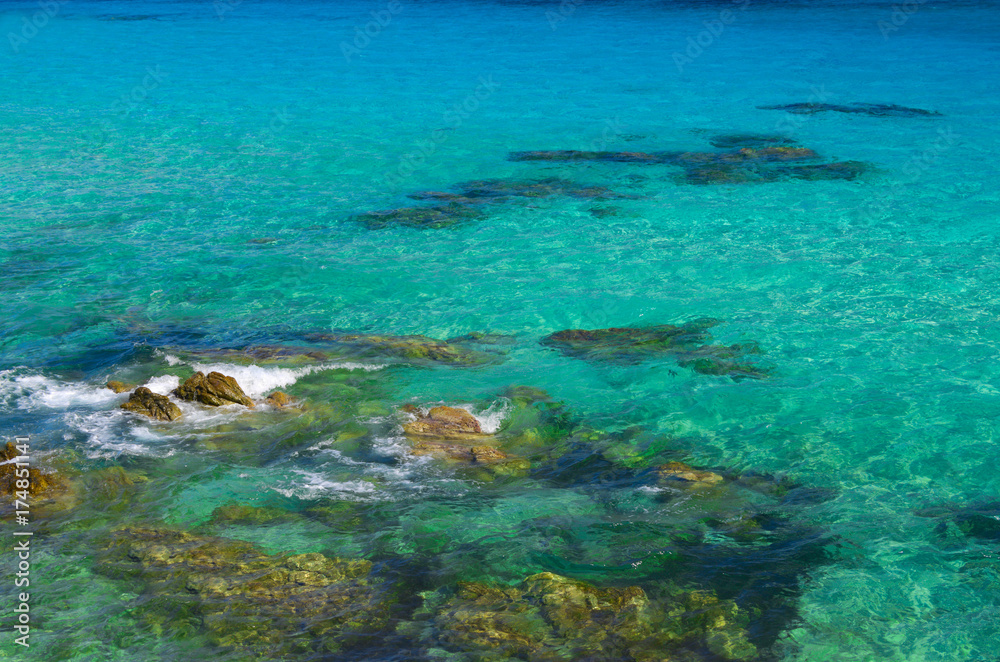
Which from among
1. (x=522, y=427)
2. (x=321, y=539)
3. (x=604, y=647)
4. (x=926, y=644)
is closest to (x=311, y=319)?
(x=522, y=427)

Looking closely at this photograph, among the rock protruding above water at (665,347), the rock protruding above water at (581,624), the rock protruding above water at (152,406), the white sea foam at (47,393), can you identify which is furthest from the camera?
the rock protruding above water at (665,347)

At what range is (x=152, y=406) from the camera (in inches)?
349

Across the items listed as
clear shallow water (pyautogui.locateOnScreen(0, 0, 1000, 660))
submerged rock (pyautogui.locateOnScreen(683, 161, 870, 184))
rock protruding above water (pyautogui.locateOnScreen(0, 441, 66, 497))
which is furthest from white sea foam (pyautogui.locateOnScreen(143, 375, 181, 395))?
submerged rock (pyautogui.locateOnScreen(683, 161, 870, 184))

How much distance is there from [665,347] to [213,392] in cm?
549

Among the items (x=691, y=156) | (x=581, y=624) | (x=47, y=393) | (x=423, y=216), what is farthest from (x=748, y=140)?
(x=581, y=624)

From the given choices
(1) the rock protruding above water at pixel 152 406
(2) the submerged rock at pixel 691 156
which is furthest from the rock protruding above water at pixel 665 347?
(2) the submerged rock at pixel 691 156

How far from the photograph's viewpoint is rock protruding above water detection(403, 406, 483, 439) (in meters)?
8.53

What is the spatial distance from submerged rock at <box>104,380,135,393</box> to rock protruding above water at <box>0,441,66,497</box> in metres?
1.68

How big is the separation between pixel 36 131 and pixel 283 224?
11.4 m

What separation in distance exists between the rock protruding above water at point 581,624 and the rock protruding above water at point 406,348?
4.54 meters

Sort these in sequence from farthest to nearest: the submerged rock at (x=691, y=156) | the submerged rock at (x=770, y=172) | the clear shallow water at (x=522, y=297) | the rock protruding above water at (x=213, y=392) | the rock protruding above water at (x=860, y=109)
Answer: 1. the rock protruding above water at (x=860, y=109)
2. the submerged rock at (x=691, y=156)
3. the submerged rock at (x=770, y=172)
4. the rock protruding above water at (x=213, y=392)
5. the clear shallow water at (x=522, y=297)

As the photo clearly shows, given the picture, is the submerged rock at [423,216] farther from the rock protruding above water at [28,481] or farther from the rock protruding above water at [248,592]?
the rock protruding above water at [248,592]

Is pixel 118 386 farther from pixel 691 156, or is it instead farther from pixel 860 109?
pixel 860 109

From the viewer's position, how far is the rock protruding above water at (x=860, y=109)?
23.1m
